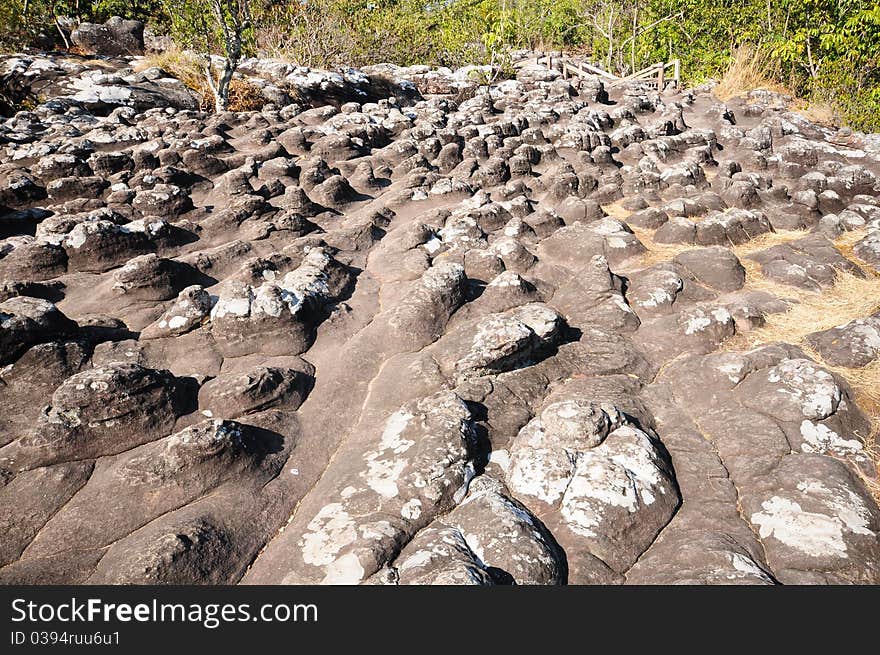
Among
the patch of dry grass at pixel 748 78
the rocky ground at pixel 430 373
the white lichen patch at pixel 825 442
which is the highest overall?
the patch of dry grass at pixel 748 78

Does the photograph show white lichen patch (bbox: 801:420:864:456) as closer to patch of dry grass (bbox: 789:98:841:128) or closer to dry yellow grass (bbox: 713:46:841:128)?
patch of dry grass (bbox: 789:98:841:128)

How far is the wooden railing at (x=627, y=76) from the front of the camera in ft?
60.6

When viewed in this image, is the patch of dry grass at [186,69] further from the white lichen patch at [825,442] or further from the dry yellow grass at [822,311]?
the white lichen patch at [825,442]

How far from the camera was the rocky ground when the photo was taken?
3213mm

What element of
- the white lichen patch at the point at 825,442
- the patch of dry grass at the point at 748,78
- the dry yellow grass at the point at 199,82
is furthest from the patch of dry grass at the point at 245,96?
the white lichen patch at the point at 825,442

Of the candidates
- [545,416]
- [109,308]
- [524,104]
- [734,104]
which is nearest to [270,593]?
[545,416]

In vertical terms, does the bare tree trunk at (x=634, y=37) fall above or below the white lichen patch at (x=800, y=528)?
above

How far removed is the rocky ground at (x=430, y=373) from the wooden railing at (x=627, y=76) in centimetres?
1020

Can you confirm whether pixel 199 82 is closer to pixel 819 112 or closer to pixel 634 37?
pixel 819 112

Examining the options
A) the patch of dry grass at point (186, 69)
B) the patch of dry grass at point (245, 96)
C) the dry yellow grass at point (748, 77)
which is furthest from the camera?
the dry yellow grass at point (748, 77)

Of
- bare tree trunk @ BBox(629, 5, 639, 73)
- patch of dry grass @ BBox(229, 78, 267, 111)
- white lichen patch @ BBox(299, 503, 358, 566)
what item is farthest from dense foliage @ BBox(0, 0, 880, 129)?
white lichen patch @ BBox(299, 503, 358, 566)

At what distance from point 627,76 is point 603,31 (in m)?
6.02

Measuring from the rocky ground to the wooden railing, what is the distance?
10195 millimetres

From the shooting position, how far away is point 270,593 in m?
2.82
